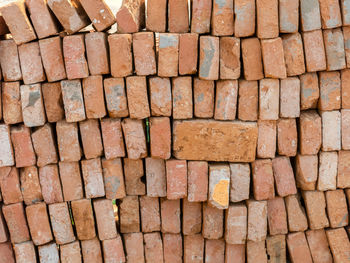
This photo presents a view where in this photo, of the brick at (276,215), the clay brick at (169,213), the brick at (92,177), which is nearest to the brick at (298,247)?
the brick at (276,215)

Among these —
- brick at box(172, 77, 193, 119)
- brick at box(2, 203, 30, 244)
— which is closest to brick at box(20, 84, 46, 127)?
brick at box(2, 203, 30, 244)

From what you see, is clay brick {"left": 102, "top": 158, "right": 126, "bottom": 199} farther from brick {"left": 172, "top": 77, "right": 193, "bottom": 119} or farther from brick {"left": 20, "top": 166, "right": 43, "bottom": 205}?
brick {"left": 172, "top": 77, "right": 193, "bottom": 119}

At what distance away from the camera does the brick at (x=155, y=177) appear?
11.6ft

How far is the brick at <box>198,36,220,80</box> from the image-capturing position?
3234 mm

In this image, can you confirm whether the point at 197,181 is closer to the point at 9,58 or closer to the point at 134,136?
the point at 134,136

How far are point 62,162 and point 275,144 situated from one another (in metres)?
2.02

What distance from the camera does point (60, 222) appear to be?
353 centimetres

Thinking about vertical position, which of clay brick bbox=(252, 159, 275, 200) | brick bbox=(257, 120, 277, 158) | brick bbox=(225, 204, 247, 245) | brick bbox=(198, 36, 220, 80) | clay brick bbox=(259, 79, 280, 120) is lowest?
brick bbox=(225, 204, 247, 245)

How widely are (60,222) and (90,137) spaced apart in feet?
2.91

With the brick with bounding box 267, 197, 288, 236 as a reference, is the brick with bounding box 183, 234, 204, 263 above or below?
below

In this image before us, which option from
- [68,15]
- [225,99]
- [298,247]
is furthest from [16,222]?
[298,247]

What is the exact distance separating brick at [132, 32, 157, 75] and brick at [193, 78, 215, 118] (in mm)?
424

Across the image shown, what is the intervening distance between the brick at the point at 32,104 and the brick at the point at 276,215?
7.72 feet

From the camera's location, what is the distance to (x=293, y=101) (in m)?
3.40
